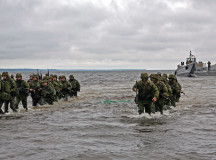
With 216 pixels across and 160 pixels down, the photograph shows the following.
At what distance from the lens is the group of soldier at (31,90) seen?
1444cm

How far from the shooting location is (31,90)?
17109 millimetres

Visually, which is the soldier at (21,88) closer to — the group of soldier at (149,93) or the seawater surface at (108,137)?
the seawater surface at (108,137)

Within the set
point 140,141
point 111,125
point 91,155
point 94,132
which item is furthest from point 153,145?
point 111,125

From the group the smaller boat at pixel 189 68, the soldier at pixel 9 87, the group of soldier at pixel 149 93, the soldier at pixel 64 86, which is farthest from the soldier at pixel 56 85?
the smaller boat at pixel 189 68

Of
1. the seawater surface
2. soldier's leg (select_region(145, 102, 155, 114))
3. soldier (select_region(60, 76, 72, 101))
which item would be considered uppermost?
soldier (select_region(60, 76, 72, 101))

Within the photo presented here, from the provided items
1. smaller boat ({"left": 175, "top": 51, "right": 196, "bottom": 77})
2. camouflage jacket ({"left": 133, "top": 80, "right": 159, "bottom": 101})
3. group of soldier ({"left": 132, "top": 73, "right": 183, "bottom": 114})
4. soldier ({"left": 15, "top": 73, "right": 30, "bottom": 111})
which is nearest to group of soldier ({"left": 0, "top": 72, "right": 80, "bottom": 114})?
soldier ({"left": 15, "top": 73, "right": 30, "bottom": 111})

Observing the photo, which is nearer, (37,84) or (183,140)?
(183,140)

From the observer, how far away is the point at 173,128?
1133 centimetres

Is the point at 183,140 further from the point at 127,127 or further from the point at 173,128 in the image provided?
the point at 127,127

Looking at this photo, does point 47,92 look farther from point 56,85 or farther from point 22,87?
point 22,87

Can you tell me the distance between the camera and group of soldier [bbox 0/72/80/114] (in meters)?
14.4

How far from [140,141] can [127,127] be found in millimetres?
2227

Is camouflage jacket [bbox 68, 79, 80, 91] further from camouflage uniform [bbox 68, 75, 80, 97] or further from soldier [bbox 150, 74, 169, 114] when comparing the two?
soldier [bbox 150, 74, 169, 114]

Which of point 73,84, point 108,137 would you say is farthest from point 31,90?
point 108,137
